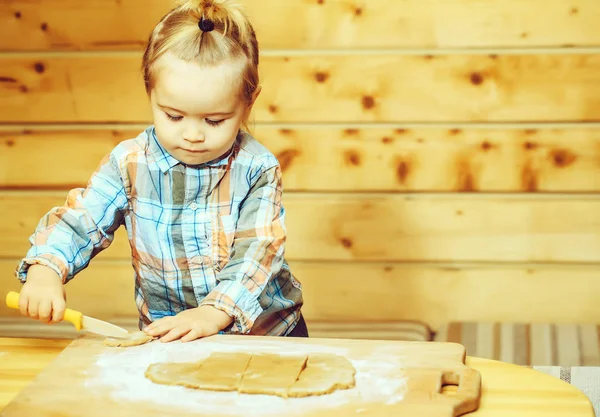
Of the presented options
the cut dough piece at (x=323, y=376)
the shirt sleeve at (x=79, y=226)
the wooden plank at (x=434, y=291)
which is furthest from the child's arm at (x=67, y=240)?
the wooden plank at (x=434, y=291)

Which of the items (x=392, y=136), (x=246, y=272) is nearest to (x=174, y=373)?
(x=246, y=272)

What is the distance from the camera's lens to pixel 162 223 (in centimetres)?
150

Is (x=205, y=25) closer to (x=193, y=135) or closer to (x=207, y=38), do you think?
(x=207, y=38)

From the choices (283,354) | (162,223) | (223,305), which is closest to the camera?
(283,354)

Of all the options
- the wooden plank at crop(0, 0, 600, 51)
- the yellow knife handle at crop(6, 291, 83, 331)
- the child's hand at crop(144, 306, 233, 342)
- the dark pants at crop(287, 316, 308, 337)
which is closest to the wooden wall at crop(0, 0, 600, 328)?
the wooden plank at crop(0, 0, 600, 51)

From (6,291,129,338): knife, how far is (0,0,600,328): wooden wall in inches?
48.0

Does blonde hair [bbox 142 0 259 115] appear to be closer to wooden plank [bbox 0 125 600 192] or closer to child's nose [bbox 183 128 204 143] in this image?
child's nose [bbox 183 128 204 143]

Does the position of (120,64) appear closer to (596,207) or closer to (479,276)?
(479,276)

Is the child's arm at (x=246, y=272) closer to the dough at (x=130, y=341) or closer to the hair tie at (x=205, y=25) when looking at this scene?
the dough at (x=130, y=341)

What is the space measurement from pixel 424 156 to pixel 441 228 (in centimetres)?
20

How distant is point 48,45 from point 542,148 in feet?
4.35

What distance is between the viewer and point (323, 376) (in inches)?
43.9

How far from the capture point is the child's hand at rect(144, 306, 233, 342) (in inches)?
49.7

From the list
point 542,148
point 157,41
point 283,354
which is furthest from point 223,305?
point 542,148
